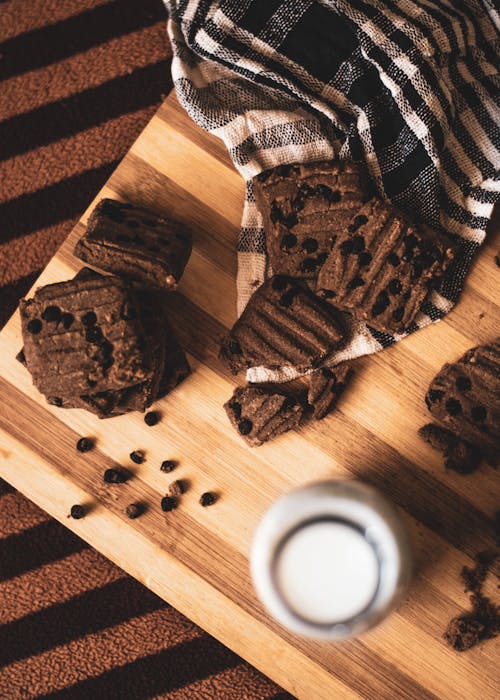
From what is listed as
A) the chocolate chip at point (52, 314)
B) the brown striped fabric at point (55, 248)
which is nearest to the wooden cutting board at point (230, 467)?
the chocolate chip at point (52, 314)

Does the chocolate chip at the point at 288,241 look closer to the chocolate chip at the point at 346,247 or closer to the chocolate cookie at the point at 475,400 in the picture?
the chocolate chip at the point at 346,247

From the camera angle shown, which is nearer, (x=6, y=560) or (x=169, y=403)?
(x=169, y=403)

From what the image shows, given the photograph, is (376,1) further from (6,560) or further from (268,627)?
(6,560)

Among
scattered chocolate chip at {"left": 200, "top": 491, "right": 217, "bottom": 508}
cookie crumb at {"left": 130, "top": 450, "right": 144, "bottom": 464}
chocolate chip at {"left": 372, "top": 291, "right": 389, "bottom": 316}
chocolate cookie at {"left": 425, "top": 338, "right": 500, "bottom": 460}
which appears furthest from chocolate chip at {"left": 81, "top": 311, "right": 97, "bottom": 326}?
chocolate cookie at {"left": 425, "top": 338, "right": 500, "bottom": 460}

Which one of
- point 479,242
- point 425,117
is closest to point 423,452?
point 479,242

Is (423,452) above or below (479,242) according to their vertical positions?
below

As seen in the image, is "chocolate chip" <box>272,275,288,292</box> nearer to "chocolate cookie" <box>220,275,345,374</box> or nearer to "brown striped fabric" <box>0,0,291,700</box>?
"chocolate cookie" <box>220,275,345,374</box>

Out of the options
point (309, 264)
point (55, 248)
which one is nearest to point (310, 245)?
point (309, 264)
